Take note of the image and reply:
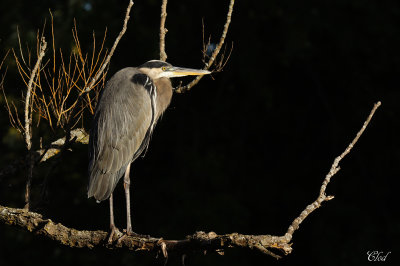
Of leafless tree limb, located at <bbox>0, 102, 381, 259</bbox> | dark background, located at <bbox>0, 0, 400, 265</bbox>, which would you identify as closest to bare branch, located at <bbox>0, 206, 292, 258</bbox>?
leafless tree limb, located at <bbox>0, 102, 381, 259</bbox>

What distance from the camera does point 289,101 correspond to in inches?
263

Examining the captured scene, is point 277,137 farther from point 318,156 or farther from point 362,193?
point 362,193

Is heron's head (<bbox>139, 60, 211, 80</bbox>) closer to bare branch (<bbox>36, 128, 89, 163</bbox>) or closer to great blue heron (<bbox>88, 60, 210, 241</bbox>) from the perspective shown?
great blue heron (<bbox>88, 60, 210, 241</bbox>)

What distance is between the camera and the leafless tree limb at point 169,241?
2080 millimetres

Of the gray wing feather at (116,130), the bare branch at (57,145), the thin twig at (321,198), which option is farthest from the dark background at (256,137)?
the thin twig at (321,198)

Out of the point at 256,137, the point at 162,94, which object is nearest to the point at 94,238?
the point at 162,94

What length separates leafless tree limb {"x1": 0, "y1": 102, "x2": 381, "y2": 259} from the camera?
2.08 m

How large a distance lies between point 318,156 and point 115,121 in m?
3.66

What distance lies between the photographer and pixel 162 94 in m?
3.84

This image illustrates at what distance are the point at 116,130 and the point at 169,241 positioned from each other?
4.53 ft

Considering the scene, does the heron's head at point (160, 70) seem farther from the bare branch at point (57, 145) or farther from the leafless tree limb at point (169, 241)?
the leafless tree limb at point (169, 241)

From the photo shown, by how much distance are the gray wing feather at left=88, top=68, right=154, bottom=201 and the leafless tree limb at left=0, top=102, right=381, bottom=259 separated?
1.95 ft

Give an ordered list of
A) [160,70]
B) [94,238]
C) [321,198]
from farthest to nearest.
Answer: [160,70]
[94,238]
[321,198]

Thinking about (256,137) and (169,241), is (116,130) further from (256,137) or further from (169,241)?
(256,137)
